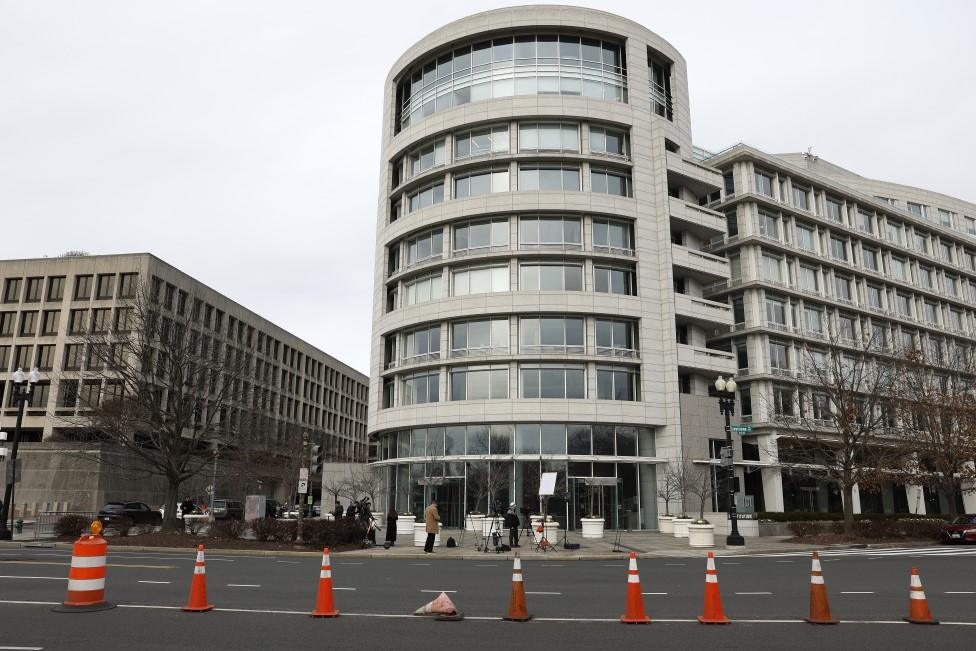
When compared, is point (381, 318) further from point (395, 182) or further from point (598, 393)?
point (598, 393)

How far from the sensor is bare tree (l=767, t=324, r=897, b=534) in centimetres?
3619

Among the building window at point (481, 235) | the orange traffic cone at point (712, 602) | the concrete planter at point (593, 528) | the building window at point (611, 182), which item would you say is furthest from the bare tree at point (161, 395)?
the building window at point (611, 182)

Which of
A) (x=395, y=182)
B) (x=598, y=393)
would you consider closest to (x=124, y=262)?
(x=395, y=182)

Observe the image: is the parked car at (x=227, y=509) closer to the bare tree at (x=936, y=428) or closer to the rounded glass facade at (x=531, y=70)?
the rounded glass facade at (x=531, y=70)

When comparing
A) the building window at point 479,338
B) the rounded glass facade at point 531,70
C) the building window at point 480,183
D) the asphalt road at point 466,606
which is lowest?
the asphalt road at point 466,606

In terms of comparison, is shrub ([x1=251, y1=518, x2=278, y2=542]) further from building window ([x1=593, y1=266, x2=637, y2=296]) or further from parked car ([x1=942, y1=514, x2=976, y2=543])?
parked car ([x1=942, y1=514, x2=976, y2=543])

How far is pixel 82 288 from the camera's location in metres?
65.9

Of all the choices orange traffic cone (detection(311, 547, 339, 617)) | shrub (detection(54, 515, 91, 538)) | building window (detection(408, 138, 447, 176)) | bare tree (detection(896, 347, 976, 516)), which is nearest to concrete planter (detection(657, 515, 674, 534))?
bare tree (detection(896, 347, 976, 516))

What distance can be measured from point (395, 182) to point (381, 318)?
34.8 ft

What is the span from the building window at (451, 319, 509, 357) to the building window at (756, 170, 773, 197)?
26.1m

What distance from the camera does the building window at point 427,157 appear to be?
50.8 m

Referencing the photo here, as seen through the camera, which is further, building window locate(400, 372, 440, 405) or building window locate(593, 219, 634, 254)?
building window locate(593, 219, 634, 254)

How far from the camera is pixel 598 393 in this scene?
45.2 metres

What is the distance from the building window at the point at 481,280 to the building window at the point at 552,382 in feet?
18.2
